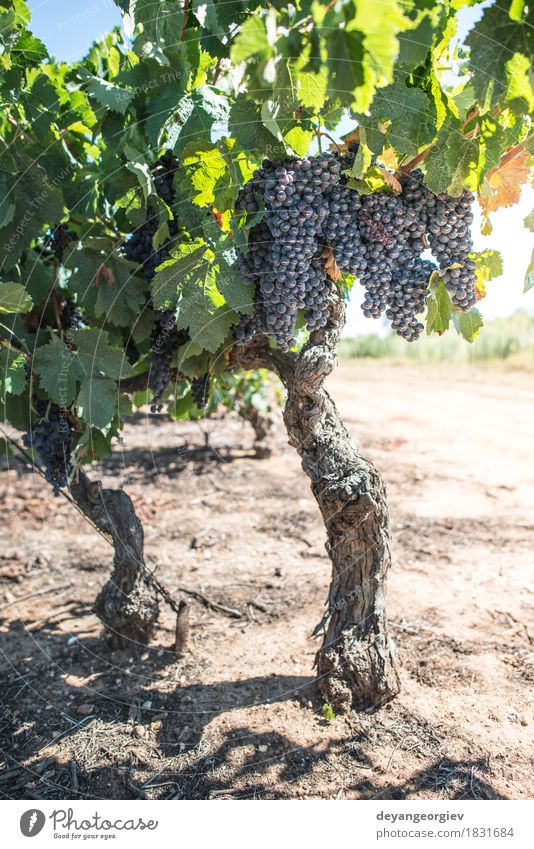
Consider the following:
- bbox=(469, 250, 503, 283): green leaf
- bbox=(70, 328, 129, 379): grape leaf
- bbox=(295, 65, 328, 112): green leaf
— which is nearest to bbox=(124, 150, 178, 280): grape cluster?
bbox=(70, 328, 129, 379): grape leaf

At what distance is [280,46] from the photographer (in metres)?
1.54

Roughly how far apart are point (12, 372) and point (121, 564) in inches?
49.3

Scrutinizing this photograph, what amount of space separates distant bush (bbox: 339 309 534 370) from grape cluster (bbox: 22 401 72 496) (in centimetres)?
929

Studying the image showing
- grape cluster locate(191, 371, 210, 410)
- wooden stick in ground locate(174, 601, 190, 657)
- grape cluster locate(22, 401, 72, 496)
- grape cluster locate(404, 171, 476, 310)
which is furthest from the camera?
wooden stick in ground locate(174, 601, 190, 657)

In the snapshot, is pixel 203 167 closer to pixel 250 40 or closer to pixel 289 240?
pixel 289 240

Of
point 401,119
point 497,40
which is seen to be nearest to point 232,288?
point 401,119

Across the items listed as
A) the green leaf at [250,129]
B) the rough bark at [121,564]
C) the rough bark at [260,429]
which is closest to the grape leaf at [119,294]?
the green leaf at [250,129]

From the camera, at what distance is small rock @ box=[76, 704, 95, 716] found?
3065mm

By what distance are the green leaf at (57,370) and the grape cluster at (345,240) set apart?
840 millimetres

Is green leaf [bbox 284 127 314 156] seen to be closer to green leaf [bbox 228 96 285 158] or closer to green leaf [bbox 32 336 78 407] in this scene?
green leaf [bbox 228 96 285 158]

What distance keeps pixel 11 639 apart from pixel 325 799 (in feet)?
Answer: 7.09

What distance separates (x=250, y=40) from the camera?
1.54m

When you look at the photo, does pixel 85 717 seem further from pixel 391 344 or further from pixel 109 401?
pixel 391 344
